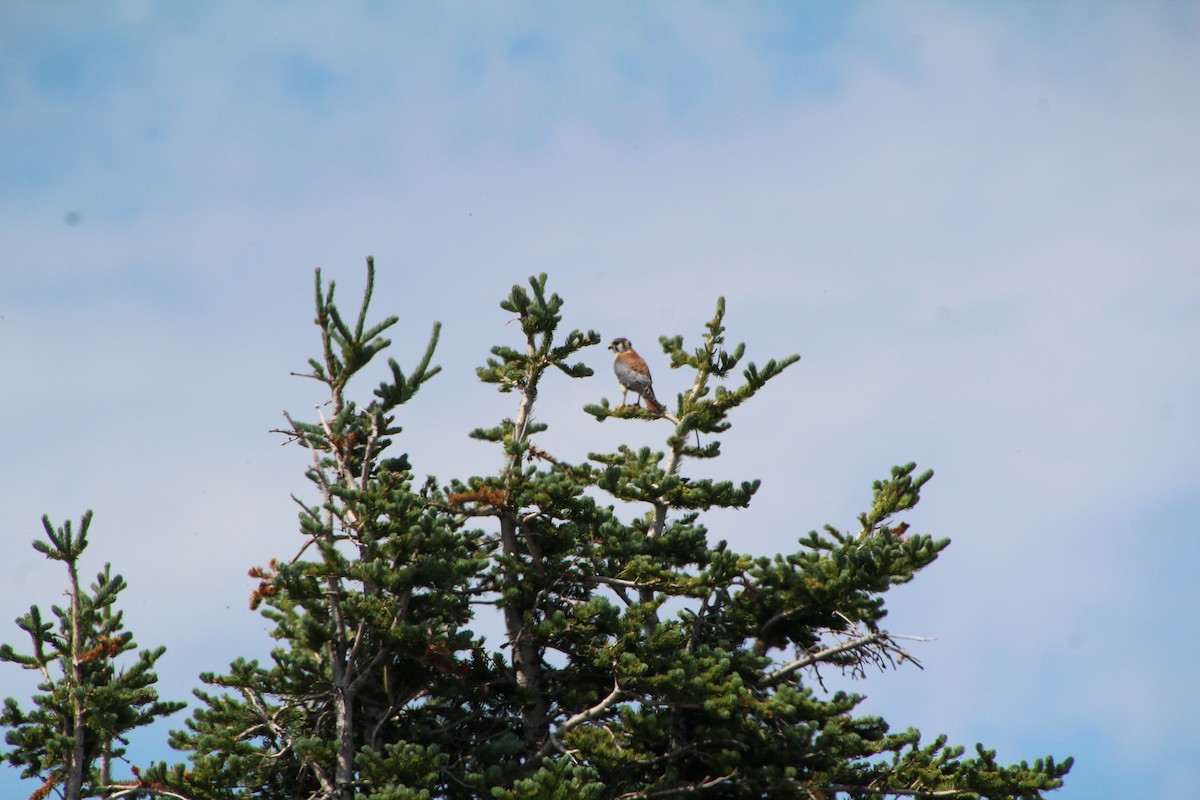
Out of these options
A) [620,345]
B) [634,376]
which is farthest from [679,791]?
[620,345]

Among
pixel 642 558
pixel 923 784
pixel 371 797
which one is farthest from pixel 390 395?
pixel 923 784

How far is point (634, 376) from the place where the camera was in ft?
68.8

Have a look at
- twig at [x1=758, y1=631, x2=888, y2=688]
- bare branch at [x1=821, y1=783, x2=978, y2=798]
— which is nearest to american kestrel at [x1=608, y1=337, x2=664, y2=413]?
twig at [x1=758, y1=631, x2=888, y2=688]

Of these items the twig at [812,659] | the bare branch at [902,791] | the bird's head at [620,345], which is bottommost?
the bare branch at [902,791]

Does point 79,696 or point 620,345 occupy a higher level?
point 620,345

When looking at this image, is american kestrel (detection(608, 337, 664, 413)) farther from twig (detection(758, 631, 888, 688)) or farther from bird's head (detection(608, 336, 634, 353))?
twig (detection(758, 631, 888, 688))

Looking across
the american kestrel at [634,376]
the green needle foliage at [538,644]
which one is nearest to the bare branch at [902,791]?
the green needle foliage at [538,644]

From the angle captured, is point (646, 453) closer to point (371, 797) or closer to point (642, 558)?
point (642, 558)

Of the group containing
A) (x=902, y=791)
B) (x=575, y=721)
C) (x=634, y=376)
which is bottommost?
(x=902, y=791)

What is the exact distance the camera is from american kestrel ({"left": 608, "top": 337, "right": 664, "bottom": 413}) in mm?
20688

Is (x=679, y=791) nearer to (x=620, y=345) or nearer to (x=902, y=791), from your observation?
(x=902, y=791)

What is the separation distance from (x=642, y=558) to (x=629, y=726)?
2.13 m

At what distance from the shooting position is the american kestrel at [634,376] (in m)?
20.7

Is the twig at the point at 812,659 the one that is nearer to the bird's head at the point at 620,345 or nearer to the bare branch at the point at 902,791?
the bare branch at the point at 902,791
